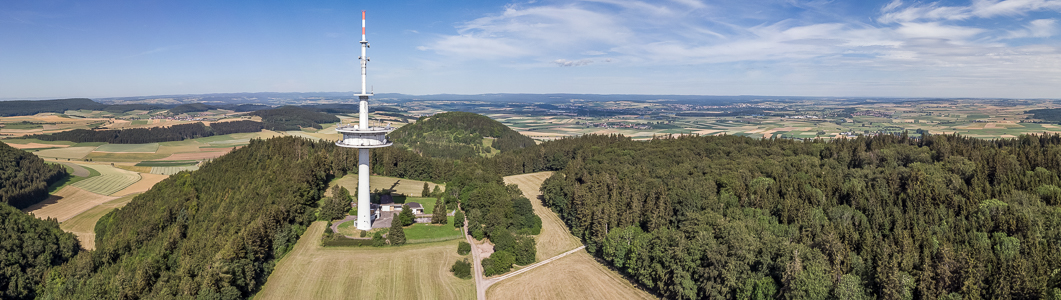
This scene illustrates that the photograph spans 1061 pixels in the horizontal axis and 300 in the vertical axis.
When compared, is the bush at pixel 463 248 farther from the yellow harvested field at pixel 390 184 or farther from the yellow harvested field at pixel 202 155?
the yellow harvested field at pixel 202 155

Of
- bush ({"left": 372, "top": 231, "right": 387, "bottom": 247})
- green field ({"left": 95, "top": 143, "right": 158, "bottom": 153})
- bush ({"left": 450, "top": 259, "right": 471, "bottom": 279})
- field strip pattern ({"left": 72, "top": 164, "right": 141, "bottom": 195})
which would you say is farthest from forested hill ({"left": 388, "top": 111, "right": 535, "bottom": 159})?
bush ({"left": 450, "top": 259, "right": 471, "bottom": 279})

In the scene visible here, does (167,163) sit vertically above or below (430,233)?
below

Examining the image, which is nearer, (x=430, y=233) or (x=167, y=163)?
(x=430, y=233)

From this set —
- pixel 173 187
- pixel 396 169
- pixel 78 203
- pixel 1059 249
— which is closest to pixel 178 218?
pixel 173 187

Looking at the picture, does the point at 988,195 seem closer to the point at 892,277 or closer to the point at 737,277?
the point at 892,277

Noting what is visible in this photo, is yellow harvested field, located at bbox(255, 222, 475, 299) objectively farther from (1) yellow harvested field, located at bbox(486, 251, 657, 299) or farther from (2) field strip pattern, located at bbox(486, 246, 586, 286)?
(1) yellow harvested field, located at bbox(486, 251, 657, 299)

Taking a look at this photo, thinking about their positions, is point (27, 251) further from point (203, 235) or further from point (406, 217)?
point (406, 217)

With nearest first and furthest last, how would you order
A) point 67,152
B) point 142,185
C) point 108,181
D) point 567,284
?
point 567,284 < point 142,185 < point 108,181 < point 67,152

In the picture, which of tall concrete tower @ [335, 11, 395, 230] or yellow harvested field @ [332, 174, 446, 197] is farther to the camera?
yellow harvested field @ [332, 174, 446, 197]

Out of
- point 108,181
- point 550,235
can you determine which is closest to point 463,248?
point 550,235
